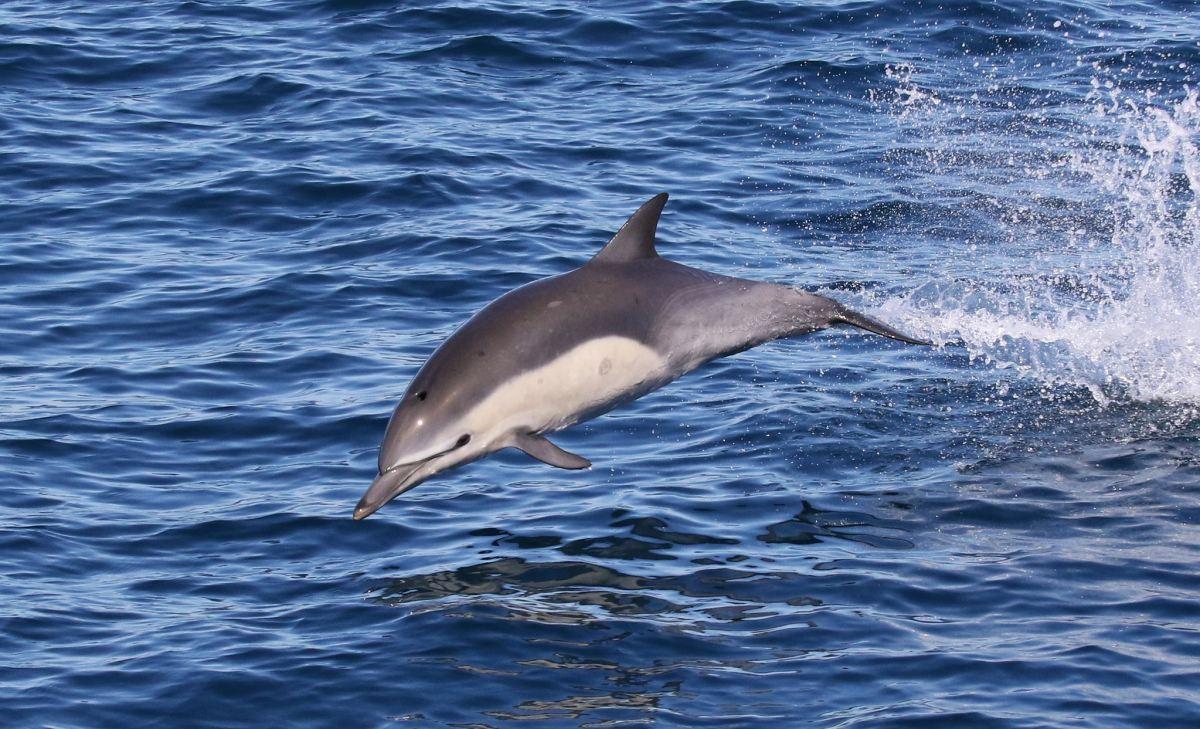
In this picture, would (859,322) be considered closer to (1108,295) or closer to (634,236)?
(634,236)

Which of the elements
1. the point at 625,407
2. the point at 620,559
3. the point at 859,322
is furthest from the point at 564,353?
the point at 625,407

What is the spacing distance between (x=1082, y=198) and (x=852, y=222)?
2.17 metres

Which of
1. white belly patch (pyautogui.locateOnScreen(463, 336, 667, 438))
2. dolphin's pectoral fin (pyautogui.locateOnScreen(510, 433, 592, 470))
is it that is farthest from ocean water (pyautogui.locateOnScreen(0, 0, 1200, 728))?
white belly patch (pyautogui.locateOnScreen(463, 336, 667, 438))

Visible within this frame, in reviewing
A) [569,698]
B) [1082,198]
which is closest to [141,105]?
[1082,198]

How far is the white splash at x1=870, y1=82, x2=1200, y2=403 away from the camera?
11.4 meters

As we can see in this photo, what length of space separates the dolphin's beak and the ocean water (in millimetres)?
528

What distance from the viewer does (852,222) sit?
1509 cm

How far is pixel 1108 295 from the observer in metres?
13.1

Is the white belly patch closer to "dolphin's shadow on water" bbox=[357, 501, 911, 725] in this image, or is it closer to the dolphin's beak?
the dolphin's beak

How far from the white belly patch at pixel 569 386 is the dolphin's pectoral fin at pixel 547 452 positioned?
66 millimetres

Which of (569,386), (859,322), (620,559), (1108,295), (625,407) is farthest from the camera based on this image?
(1108,295)

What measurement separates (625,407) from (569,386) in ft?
10.0

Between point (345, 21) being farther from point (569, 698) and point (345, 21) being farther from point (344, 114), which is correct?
point (569, 698)

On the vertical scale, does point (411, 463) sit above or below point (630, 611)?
above
